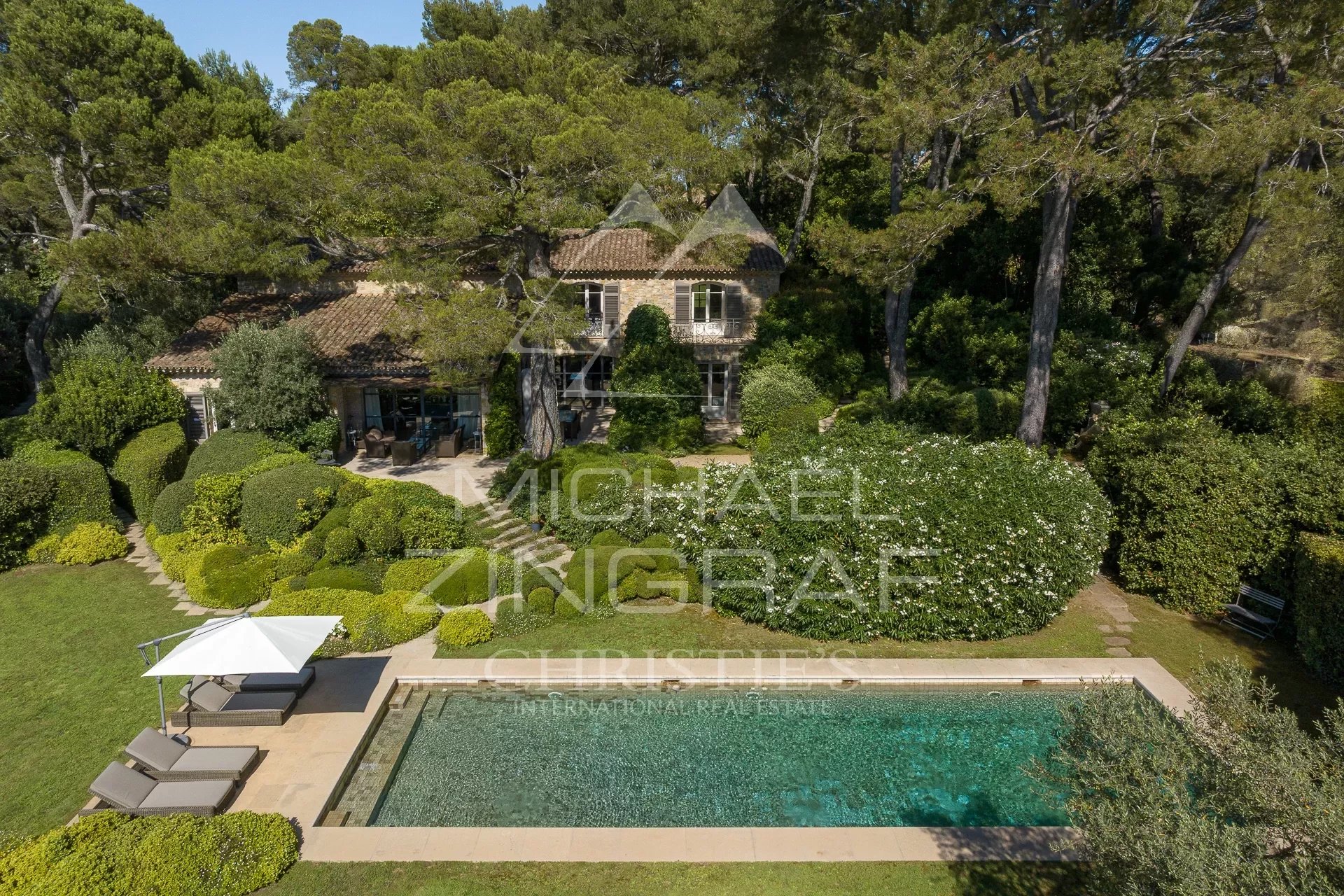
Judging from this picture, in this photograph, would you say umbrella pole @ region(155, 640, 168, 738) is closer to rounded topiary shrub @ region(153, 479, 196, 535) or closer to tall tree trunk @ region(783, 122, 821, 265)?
rounded topiary shrub @ region(153, 479, 196, 535)

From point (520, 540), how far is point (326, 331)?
12.6 metres

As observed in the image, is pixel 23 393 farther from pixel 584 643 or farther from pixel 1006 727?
pixel 1006 727

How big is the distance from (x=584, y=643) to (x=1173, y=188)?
30.0m

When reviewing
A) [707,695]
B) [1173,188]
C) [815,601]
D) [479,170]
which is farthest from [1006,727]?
[1173,188]

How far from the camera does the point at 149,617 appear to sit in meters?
14.6

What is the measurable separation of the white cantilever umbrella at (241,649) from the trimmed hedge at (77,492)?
9661 millimetres

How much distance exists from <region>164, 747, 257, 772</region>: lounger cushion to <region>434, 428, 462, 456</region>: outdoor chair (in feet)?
48.0

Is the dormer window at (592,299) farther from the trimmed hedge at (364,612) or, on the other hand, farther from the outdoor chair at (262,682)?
the outdoor chair at (262,682)

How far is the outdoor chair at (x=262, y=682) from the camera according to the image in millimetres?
11461

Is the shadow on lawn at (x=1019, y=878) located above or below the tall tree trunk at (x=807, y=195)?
below

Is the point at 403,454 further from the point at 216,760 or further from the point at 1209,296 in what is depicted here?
the point at 1209,296

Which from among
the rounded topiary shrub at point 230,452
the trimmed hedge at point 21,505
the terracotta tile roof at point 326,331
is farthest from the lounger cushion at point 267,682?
the terracotta tile roof at point 326,331

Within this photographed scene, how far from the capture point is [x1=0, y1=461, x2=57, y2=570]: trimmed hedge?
54.3ft

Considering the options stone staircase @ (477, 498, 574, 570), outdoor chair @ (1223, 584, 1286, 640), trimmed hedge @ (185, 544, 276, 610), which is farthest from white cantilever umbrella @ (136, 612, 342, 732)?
outdoor chair @ (1223, 584, 1286, 640)
